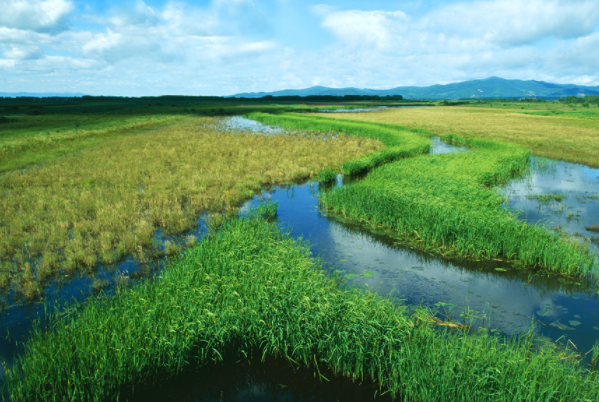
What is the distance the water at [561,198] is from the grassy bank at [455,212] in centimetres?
124

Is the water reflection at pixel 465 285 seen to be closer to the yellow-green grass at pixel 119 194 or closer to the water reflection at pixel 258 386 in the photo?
the water reflection at pixel 258 386

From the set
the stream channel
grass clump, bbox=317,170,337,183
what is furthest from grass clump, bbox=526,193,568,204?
grass clump, bbox=317,170,337,183

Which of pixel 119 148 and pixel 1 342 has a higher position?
pixel 119 148

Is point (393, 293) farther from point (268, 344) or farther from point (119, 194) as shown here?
point (119, 194)

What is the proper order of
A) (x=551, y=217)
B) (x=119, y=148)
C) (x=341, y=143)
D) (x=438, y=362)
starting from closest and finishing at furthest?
(x=438, y=362) < (x=551, y=217) < (x=119, y=148) < (x=341, y=143)

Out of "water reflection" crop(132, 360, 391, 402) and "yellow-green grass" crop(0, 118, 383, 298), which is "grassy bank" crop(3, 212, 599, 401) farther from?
"yellow-green grass" crop(0, 118, 383, 298)

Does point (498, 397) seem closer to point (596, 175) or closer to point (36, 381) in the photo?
point (36, 381)

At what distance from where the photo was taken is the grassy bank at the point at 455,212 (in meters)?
9.59

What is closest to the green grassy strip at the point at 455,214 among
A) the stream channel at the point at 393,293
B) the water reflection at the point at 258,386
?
the stream channel at the point at 393,293

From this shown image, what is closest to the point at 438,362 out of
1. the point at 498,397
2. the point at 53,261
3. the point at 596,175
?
the point at 498,397

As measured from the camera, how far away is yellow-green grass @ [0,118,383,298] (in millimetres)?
9547

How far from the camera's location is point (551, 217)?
1355 cm

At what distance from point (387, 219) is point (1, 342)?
11243 millimetres

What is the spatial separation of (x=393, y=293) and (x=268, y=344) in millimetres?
3865
